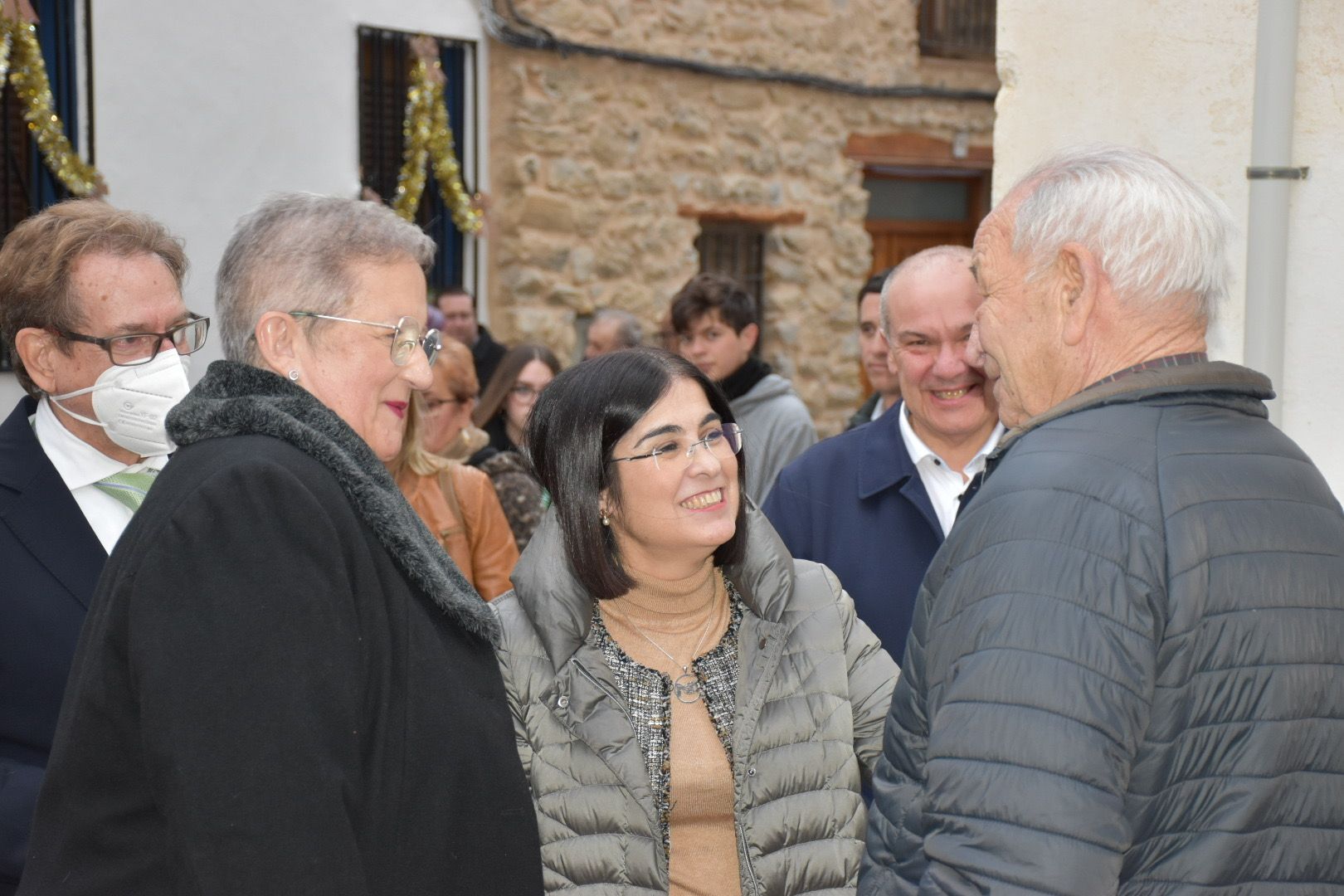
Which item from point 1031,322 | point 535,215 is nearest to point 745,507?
point 1031,322

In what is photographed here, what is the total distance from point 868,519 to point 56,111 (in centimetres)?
546

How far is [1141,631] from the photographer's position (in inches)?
58.7

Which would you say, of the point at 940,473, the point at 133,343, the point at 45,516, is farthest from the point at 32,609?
the point at 940,473

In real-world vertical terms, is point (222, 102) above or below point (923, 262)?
above

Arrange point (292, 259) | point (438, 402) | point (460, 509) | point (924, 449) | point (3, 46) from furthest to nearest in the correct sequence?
1. point (3, 46)
2. point (438, 402)
3. point (460, 509)
4. point (924, 449)
5. point (292, 259)

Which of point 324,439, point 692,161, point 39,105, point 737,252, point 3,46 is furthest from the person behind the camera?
point 737,252

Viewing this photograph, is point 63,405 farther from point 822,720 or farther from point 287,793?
point 822,720

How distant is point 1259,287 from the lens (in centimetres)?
312

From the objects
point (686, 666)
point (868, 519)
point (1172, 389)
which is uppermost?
point (1172, 389)

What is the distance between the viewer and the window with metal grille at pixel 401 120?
26.5 ft

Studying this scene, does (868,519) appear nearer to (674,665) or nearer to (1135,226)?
(674,665)

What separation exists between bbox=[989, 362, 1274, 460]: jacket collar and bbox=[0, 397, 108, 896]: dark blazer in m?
1.61

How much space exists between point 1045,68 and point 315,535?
8.53 feet

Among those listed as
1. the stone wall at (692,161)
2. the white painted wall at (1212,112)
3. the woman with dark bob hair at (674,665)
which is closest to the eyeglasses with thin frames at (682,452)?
the woman with dark bob hair at (674,665)
